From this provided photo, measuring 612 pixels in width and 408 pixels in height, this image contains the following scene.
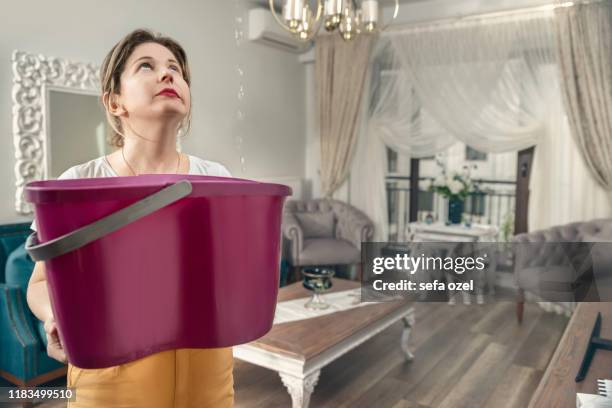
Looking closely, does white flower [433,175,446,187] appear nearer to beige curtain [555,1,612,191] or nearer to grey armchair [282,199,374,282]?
grey armchair [282,199,374,282]

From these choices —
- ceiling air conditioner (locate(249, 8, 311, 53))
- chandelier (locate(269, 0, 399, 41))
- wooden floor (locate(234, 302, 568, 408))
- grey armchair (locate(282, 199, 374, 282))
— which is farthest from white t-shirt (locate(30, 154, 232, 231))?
ceiling air conditioner (locate(249, 8, 311, 53))

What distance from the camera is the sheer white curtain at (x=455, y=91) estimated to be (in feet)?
13.5

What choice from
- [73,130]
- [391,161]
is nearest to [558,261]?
[391,161]

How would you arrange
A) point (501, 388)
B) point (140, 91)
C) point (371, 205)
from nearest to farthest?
point (140, 91) → point (501, 388) → point (371, 205)

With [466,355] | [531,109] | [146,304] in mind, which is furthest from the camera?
[531,109]

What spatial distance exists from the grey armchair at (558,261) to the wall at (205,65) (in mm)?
2534

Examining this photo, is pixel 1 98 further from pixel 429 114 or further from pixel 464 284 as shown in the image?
pixel 464 284

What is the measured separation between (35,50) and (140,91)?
2769mm

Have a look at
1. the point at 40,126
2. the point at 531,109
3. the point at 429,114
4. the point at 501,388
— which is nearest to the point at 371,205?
the point at 429,114

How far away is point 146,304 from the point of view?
517 mm

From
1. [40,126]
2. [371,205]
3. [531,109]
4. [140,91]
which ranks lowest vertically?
[371,205]

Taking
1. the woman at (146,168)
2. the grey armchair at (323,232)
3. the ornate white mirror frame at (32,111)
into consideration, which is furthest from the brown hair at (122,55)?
the grey armchair at (323,232)

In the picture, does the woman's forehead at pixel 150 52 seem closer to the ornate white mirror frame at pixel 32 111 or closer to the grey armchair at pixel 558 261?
the ornate white mirror frame at pixel 32 111

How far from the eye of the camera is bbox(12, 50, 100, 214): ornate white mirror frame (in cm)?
279
